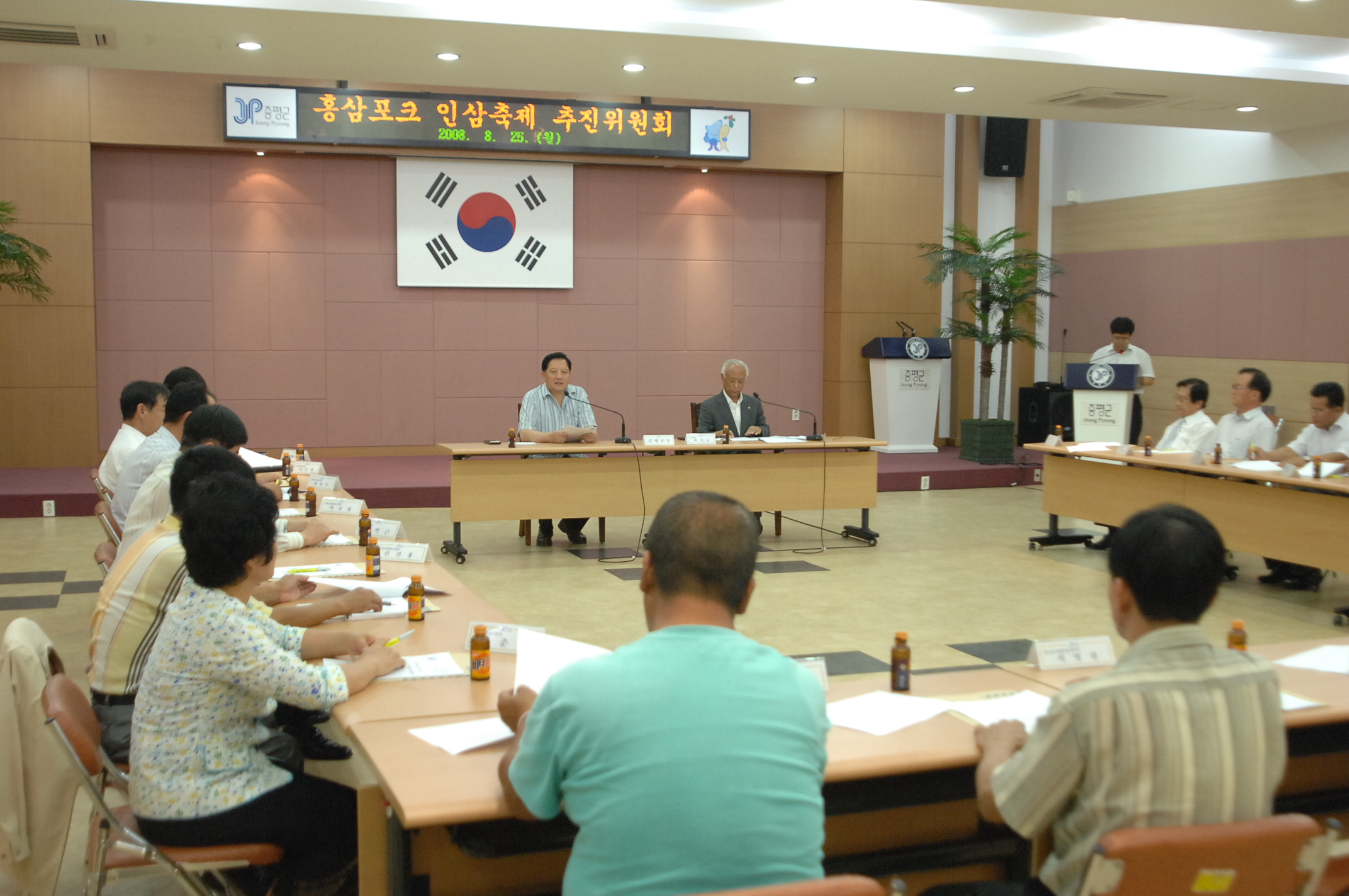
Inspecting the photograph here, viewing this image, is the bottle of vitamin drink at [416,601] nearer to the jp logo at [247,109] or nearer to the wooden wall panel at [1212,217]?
the jp logo at [247,109]

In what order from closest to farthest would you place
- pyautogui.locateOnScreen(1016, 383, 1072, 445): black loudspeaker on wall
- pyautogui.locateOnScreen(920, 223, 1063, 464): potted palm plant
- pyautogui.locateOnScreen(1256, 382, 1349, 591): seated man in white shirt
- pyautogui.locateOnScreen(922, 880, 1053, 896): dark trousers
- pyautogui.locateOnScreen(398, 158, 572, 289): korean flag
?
pyautogui.locateOnScreen(922, 880, 1053, 896): dark trousers
pyautogui.locateOnScreen(1256, 382, 1349, 591): seated man in white shirt
pyautogui.locateOnScreen(398, 158, 572, 289): korean flag
pyautogui.locateOnScreen(920, 223, 1063, 464): potted palm plant
pyautogui.locateOnScreen(1016, 383, 1072, 445): black loudspeaker on wall

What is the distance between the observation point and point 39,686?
2.34 m

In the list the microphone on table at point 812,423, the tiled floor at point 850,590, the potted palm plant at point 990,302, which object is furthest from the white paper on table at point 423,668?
the potted palm plant at point 990,302

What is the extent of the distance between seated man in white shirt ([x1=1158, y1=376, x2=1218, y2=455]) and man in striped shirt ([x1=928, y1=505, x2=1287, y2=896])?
5.37 metres

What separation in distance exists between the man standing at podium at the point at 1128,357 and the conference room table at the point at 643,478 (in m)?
2.73

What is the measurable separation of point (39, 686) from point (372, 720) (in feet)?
2.45

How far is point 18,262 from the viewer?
7.31 meters

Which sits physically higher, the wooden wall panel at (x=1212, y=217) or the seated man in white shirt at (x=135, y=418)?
the wooden wall panel at (x=1212, y=217)

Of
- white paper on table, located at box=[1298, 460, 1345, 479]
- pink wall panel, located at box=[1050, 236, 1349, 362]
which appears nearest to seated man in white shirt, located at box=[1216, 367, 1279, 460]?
white paper on table, located at box=[1298, 460, 1345, 479]

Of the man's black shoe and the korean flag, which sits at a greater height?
the korean flag

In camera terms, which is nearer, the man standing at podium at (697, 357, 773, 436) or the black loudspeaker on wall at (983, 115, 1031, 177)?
the man standing at podium at (697, 357, 773, 436)

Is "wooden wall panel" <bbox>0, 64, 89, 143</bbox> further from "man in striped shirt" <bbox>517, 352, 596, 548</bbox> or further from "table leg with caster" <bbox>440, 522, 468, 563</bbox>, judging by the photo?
"table leg with caster" <bbox>440, 522, 468, 563</bbox>

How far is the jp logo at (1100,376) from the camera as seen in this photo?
832 centimetres

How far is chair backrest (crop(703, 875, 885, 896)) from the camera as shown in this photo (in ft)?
4.37
